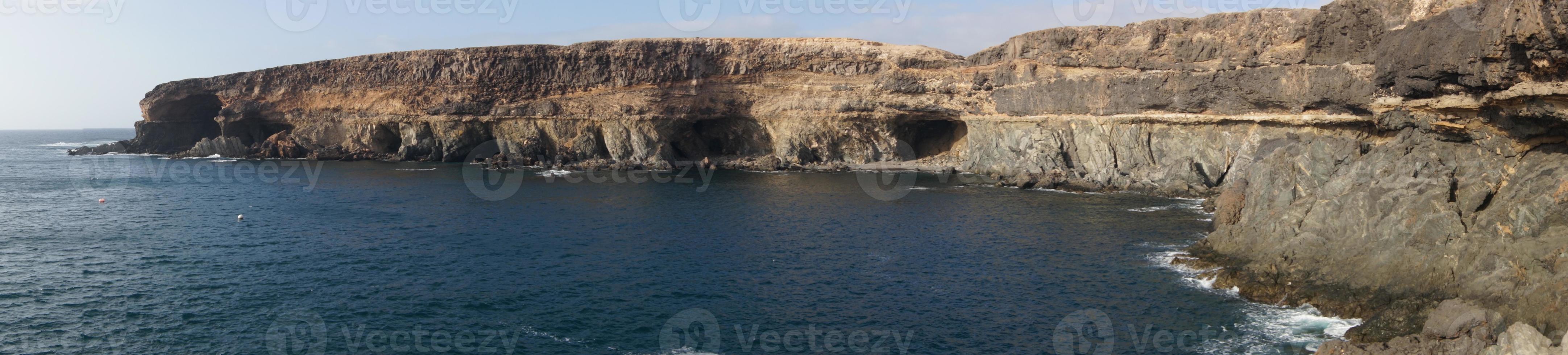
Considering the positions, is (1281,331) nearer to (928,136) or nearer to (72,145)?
(928,136)

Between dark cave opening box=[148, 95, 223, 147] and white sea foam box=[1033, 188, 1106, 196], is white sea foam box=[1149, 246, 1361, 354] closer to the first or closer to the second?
white sea foam box=[1033, 188, 1106, 196]

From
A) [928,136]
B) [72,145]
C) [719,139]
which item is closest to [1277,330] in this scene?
[928,136]

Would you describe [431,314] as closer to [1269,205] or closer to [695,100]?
[1269,205]

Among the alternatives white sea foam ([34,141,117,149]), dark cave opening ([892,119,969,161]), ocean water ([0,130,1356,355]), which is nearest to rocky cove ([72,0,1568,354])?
dark cave opening ([892,119,969,161])

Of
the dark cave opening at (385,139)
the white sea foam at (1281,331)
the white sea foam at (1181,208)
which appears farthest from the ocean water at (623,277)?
the dark cave opening at (385,139)

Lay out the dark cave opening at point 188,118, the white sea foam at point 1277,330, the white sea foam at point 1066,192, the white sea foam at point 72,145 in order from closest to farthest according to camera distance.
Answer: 1. the white sea foam at point 1277,330
2. the white sea foam at point 1066,192
3. the dark cave opening at point 188,118
4. the white sea foam at point 72,145

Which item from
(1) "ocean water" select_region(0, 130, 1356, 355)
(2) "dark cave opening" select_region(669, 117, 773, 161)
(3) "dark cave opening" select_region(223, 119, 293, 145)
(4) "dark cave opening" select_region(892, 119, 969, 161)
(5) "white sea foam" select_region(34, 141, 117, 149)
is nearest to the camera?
(1) "ocean water" select_region(0, 130, 1356, 355)

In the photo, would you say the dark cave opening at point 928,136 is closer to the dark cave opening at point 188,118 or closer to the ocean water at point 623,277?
the ocean water at point 623,277
